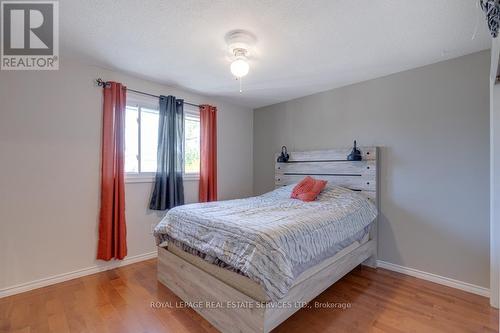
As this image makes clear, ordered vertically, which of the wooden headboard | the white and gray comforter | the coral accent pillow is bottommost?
the white and gray comforter

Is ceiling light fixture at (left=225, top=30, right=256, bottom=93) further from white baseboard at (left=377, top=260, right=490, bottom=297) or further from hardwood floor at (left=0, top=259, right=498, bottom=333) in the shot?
white baseboard at (left=377, top=260, right=490, bottom=297)

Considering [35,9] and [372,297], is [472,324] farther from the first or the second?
[35,9]

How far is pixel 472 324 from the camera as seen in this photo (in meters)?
1.81

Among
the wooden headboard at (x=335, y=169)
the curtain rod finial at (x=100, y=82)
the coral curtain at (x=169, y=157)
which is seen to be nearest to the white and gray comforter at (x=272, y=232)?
the wooden headboard at (x=335, y=169)

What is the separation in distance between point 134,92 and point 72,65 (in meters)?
0.66

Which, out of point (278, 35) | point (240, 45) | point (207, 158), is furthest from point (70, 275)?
point (278, 35)

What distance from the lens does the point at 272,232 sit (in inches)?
63.4

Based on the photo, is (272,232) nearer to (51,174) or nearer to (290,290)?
(290,290)

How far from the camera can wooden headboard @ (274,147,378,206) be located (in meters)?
2.92

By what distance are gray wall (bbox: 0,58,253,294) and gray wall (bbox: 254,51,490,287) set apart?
3.13 m

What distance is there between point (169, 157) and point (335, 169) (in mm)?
2313

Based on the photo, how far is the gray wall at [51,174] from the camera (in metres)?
2.22

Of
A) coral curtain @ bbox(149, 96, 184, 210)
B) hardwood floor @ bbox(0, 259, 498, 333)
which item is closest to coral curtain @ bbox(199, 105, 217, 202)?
coral curtain @ bbox(149, 96, 184, 210)

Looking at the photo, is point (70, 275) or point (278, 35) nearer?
point (278, 35)
